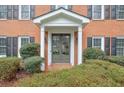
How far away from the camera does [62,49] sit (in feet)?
55.6

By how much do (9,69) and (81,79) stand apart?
618 cm

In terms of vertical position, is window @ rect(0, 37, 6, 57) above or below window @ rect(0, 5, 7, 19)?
below

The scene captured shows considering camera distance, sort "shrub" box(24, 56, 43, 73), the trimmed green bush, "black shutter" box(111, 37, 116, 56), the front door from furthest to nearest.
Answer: the front door < "black shutter" box(111, 37, 116, 56) < the trimmed green bush < "shrub" box(24, 56, 43, 73)

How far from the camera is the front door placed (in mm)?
16719

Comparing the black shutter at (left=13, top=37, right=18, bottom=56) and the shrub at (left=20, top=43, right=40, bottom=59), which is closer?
the shrub at (left=20, top=43, right=40, bottom=59)

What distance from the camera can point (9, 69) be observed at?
9.77 m

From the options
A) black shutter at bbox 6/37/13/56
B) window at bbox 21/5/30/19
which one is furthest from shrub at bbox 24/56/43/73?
window at bbox 21/5/30/19

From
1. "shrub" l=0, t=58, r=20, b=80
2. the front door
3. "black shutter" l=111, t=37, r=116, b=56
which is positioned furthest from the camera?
the front door

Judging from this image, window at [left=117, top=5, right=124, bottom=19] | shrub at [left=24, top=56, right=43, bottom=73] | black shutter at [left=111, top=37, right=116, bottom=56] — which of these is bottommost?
shrub at [left=24, top=56, right=43, bottom=73]

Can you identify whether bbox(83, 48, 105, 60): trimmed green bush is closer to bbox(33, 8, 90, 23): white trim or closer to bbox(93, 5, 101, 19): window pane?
bbox(33, 8, 90, 23): white trim

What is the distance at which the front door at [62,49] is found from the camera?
16719 mm

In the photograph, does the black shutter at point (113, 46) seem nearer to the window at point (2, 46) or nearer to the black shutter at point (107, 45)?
the black shutter at point (107, 45)
